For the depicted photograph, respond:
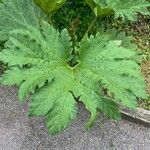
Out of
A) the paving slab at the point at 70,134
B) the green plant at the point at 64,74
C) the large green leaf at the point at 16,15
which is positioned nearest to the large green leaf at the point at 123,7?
the green plant at the point at 64,74

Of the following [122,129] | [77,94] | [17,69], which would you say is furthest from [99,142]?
[17,69]

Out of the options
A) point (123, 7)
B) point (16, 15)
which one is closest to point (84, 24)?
point (123, 7)

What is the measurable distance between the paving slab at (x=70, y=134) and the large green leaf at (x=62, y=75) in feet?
2.07

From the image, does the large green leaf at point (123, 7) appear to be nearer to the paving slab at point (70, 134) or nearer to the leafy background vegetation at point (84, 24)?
the leafy background vegetation at point (84, 24)

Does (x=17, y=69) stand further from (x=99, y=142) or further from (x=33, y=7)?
(x=99, y=142)

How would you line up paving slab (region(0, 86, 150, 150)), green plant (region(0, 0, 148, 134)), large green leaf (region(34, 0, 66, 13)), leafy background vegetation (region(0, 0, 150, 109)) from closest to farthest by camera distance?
green plant (region(0, 0, 148, 134))
large green leaf (region(34, 0, 66, 13))
paving slab (region(0, 86, 150, 150))
leafy background vegetation (region(0, 0, 150, 109))

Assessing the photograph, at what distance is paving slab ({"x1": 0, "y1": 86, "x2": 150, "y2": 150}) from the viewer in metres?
4.72

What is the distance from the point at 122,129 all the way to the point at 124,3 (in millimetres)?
1350

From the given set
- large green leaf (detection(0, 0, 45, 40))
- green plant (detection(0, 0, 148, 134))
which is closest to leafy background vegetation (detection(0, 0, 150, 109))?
large green leaf (detection(0, 0, 45, 40))

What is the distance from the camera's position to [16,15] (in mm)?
4562

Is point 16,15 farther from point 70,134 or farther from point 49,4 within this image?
point 70,134

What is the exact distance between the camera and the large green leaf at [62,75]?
4.02 metres

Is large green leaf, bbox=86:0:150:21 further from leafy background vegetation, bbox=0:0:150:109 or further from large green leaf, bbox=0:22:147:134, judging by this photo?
leafy background vegetation, bbox=0:0:150:109

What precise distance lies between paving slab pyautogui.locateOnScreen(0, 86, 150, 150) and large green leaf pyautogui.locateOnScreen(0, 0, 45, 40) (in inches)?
34.8
